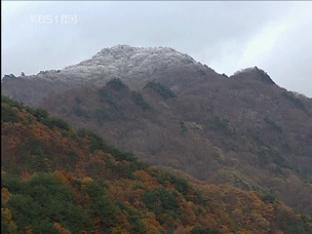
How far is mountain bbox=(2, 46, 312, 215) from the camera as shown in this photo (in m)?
107

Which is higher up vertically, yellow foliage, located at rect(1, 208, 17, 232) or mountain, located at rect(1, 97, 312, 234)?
mountain, located at rect(1, 97, 312, 234)

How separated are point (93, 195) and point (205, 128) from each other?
10977cm

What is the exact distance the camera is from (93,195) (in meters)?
34.4

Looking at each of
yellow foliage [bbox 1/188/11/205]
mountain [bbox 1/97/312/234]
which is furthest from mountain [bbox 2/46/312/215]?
yellow foliage [bbox 1/188/11/205]

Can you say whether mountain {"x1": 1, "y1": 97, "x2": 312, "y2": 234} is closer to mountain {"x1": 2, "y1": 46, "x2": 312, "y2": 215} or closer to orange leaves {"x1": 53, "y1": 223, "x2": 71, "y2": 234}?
orange leaves {"x1": 53, "y1": 223, "x2": 71, "y2": 234}

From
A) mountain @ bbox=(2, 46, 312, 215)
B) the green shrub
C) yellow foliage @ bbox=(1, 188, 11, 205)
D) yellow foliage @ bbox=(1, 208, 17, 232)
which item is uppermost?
mountain @ bbox=(2, 46, 312, 215)

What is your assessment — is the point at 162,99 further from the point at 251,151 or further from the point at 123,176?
the point at 123,176

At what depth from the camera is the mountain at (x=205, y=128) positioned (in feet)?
352

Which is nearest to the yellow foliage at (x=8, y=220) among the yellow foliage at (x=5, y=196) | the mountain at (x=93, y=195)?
the mountain at (x=93, y=195)

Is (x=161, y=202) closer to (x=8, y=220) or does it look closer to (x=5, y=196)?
(x=5, y=196)

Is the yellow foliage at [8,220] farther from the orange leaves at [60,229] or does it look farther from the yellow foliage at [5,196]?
the orange leaves at [60,229]

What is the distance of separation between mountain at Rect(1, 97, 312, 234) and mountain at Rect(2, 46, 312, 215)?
1184 inches

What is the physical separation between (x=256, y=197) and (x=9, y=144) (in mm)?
32595

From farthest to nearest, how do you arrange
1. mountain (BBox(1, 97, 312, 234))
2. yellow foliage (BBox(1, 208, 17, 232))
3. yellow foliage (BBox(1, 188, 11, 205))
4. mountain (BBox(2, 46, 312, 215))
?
mountain (BBox(2, 46, 312, 215)), mountain (BBox(1, 97, 312, 234)), yellow foliage (BBox(1, 188, 11, 205)), yellow foliage (BBox(1, 208, 17, 232))
